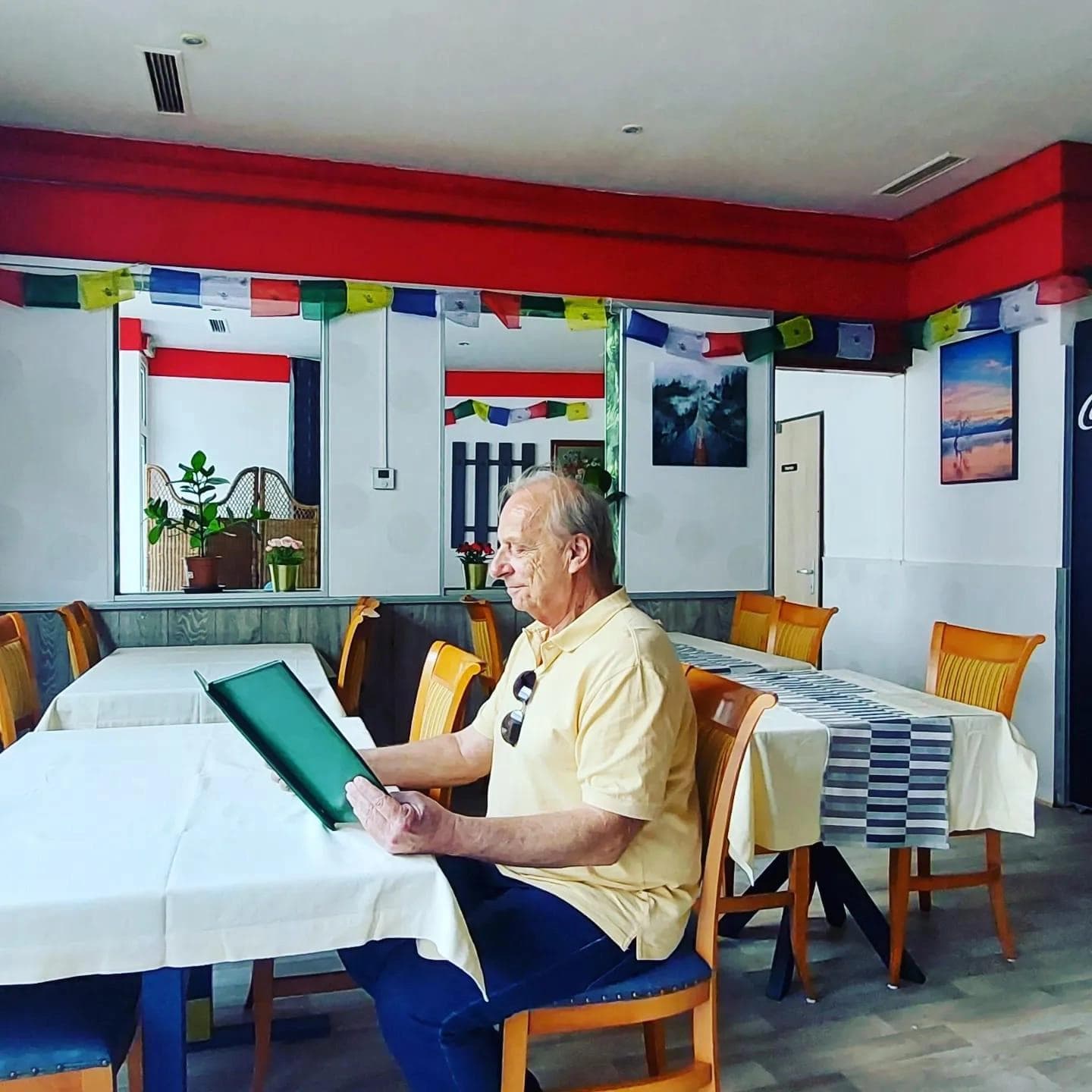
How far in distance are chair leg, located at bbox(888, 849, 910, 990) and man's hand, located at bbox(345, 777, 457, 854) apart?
1.77m

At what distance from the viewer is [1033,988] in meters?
2.80

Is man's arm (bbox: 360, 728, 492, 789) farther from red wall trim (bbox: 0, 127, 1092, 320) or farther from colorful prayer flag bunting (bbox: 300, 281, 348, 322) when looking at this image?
red wall trim (bbox: 0, 127, 1092, 320)

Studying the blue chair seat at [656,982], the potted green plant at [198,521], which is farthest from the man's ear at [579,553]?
the potted green plant at [198,521]

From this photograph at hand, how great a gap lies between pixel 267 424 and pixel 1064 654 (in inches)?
164

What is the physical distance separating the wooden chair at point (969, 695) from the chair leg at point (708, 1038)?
126 centimetres

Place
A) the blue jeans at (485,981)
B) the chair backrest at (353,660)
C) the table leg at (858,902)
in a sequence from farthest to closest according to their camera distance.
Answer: the chair backrest at (353,660), the table leg at (858,902), the blue jeans at (485,981)

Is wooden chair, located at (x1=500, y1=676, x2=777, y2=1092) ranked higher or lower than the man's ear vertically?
lower

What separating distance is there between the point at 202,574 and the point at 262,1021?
9.89 feet

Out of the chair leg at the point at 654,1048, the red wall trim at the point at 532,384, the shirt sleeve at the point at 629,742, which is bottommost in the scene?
the chair leg at the point at 654,1048

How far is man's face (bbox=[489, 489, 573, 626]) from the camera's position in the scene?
1.85m

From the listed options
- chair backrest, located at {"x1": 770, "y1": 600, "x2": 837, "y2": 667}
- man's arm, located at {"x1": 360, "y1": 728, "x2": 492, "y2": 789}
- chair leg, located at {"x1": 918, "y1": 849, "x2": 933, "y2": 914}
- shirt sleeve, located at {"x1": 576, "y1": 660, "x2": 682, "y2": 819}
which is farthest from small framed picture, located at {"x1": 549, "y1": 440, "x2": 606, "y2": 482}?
shirt sleeve, located at {"x1": 576, "y1": 660, "x2": 682, "y2": 819}

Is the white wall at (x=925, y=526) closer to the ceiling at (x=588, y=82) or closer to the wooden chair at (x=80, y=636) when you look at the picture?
the ceiling at (x=588, y=82)

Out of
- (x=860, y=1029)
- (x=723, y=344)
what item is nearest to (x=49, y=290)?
(x=723, y=344)

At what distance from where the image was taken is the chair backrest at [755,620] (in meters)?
4.44
